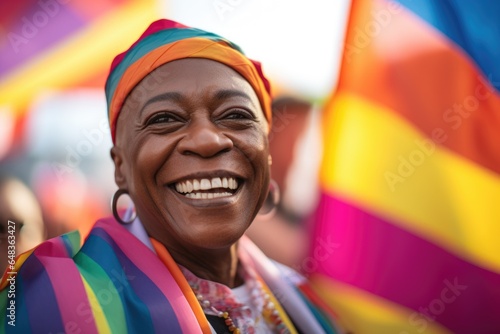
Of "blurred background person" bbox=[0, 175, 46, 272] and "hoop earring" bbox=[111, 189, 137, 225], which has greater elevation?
"hoop earring" bbox=[111, 189, 137, 225]

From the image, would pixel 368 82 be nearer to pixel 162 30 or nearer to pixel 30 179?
pixel 162 30

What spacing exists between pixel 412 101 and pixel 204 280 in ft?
4.90

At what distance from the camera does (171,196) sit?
92.8 inches

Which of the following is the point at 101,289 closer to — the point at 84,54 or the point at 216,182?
the point at 216,182

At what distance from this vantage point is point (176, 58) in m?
2.45

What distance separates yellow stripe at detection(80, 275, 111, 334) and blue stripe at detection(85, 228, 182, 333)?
0.09 m

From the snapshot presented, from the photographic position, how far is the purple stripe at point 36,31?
297 centimetres

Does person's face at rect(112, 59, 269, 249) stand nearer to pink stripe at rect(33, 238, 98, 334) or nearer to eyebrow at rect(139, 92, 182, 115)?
eyebrow at rect(139, 92, 182, 115)

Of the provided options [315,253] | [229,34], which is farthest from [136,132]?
[315,253]

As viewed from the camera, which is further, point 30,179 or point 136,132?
point 30,179

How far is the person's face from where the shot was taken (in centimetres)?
230

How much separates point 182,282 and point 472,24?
1.91 metres

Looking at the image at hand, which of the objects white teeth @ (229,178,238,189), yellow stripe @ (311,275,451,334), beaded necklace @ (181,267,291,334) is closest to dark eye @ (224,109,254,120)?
white teeth @ (229,178,238,189)

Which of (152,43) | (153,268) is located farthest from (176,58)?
(153,268)
